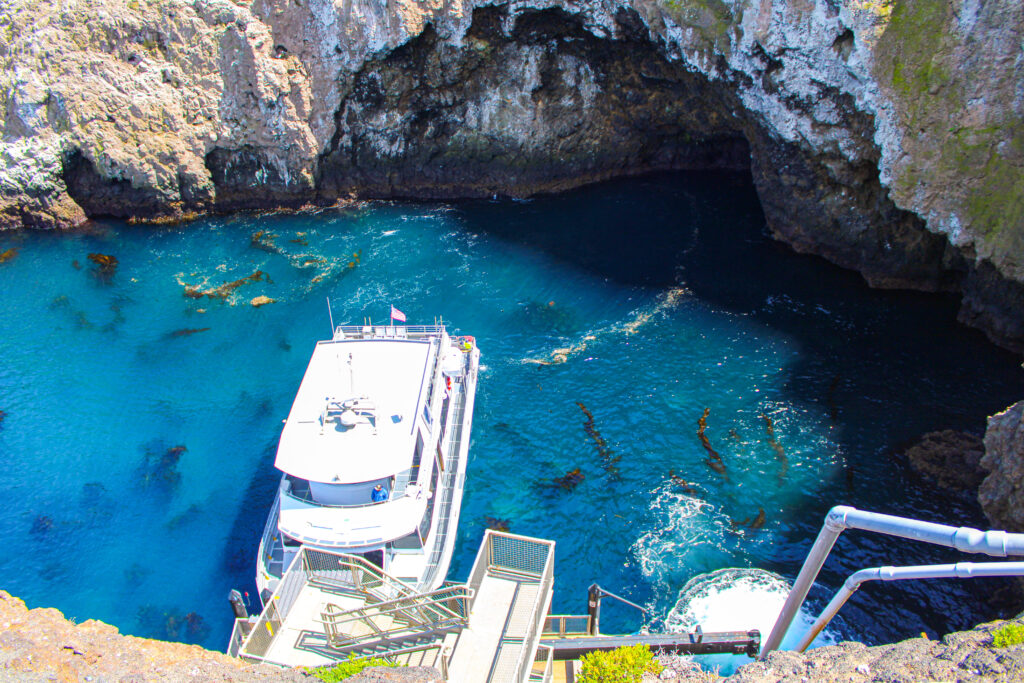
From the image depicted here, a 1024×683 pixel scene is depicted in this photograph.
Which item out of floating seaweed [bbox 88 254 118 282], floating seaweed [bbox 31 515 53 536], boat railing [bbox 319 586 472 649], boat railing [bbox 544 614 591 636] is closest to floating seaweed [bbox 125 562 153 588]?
floating seaweed [bbox 31 515 53 536]

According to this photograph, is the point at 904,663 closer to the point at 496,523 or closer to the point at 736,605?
the point at 736,605

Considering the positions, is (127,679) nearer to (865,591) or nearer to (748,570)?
(748,570)

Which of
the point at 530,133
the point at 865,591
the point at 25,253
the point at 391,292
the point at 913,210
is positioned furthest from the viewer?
the point at 530,133

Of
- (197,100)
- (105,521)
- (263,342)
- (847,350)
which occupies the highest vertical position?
(197,100)

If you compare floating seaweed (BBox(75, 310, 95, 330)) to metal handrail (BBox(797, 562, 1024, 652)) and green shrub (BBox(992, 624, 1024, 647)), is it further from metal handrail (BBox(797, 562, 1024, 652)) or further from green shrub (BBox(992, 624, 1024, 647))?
green shrub (BBox(992, 624, 1024, 647))

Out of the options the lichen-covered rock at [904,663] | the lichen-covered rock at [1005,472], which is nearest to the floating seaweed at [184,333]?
the lichen-covered rock at [904,663]

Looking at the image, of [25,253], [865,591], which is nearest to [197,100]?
[25,253]
